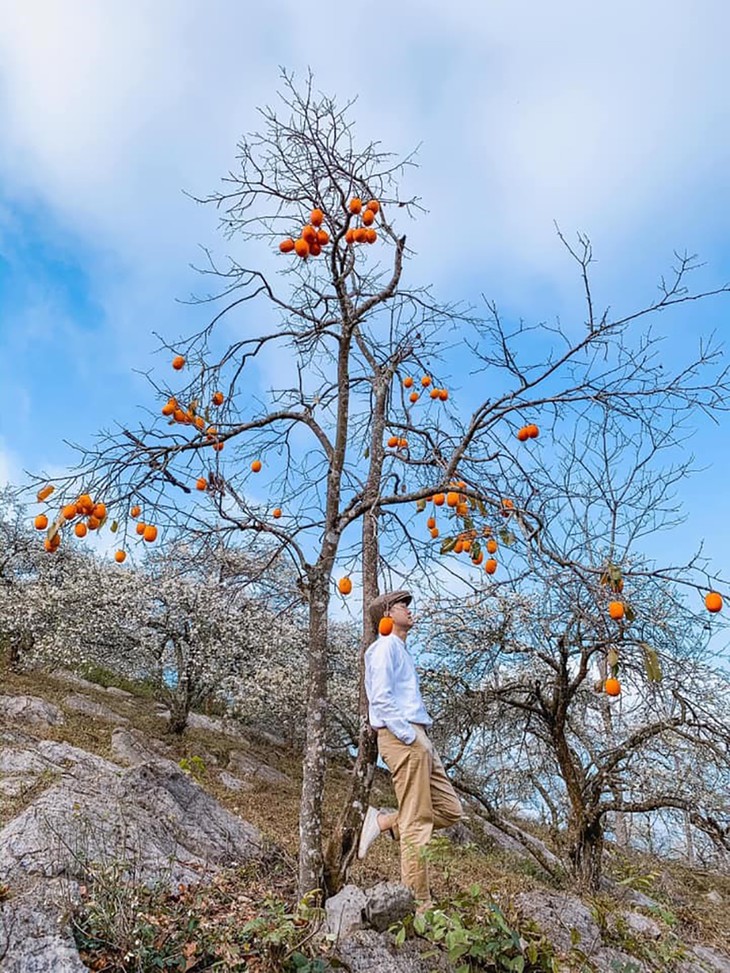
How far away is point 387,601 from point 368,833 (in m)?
1.29

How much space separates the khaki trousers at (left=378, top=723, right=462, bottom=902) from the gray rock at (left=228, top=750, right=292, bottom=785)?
654 cm

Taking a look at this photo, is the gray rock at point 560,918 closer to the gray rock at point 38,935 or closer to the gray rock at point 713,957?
the gray rock at point 713,957

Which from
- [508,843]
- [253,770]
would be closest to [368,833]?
[508,843]

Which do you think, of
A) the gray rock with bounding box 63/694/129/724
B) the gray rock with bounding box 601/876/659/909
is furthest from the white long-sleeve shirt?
the gray rock with bounding box 63/694/129/724

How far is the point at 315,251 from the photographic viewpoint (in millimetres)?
4320

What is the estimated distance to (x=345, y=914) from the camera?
3084mm

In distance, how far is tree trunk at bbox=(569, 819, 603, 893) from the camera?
6309mm

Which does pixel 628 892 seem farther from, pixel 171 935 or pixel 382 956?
pixel 171 935

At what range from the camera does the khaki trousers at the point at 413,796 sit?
11.4 feet

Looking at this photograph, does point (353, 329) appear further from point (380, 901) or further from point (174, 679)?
point (174, 679)

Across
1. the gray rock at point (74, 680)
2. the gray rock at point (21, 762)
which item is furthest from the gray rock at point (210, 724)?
the gray rock at point (21, 762)

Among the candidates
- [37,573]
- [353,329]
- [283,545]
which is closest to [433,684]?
[283,545]

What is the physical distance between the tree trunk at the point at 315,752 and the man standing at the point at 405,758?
0.28 meters

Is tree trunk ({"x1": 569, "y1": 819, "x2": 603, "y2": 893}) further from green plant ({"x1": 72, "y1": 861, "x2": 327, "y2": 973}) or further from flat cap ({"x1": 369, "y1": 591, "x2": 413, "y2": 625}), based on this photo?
green plant ({"x1": 72, "y1": 861, "x2": 327, "y2": 973})
